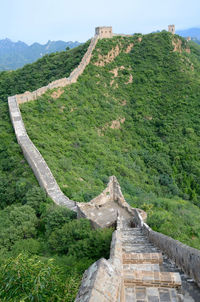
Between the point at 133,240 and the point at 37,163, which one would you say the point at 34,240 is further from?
the point at 37,163

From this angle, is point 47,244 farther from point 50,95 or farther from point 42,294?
point 50,95

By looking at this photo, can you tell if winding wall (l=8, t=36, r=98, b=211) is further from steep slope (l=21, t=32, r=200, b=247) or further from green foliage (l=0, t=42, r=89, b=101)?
green foliage (l=0, t=42, r=89, b=101)

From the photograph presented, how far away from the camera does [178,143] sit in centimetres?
3731

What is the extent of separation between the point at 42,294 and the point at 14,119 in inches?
969

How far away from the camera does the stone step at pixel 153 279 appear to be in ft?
19.7

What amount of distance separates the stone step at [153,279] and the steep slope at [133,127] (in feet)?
30.9

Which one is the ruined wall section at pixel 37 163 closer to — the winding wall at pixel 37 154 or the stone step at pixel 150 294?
the winding wall at pixel 37 154

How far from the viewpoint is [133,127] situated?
39.6 meters

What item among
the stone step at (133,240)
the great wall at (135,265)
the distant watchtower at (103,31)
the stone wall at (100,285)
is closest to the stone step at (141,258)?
the great wall at (135,265)

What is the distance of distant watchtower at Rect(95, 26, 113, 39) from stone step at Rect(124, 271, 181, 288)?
45465mm

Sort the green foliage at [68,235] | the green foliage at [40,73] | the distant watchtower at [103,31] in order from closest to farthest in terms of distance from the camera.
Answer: the green foliage at [68,235]
the green foliage at [40,73]
the distant watchtower at [103,31]

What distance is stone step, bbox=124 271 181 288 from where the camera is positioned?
6016 millimetres

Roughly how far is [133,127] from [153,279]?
34280 millimetres

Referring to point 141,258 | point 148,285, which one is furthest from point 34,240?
point 148,285
